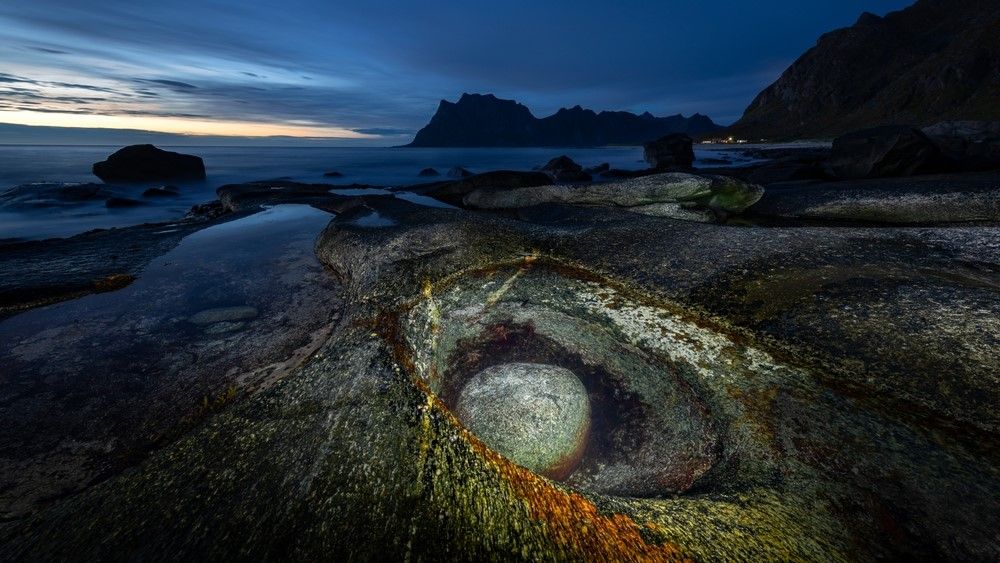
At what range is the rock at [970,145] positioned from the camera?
15.2 m

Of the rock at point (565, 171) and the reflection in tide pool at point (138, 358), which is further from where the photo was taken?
the rock at point (565, 171)

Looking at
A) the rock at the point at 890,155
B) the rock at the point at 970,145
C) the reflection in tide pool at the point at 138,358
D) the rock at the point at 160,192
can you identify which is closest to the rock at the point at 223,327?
the reflection in tide pool at the point at 138,358

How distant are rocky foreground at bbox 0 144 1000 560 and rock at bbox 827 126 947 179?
12790 millimetres

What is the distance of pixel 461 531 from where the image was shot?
206 cm

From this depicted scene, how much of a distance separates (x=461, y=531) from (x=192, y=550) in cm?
138

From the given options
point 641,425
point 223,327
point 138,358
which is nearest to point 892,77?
point 641,425

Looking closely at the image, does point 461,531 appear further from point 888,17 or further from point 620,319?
point 888,17

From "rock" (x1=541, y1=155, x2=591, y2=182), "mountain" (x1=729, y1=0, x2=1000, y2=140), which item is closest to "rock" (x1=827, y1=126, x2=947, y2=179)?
"rock" (x1=541, y1=155, x2=591, y2=182)

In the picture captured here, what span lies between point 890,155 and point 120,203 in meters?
34.4

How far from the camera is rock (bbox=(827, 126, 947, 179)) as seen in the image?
1434 centimetres

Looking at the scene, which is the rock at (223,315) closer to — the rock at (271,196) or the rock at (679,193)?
the rock at (679,193)

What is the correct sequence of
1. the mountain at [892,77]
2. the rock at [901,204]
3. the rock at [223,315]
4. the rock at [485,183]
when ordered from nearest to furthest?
1. the rock at [223,315]
2. the rock at [901,204]
3. the rock at [485,183]
4. the mountain at [892,77]

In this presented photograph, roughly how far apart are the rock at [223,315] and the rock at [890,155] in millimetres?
20411

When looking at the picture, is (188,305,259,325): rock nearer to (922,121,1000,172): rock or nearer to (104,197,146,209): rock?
(104,197,146,209): rock
